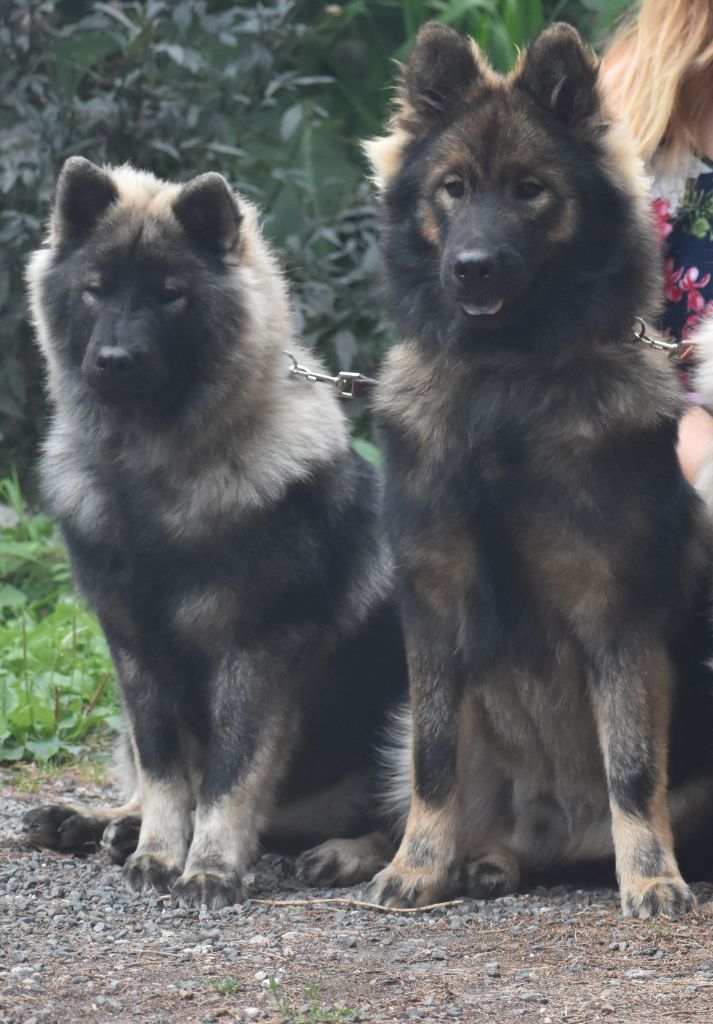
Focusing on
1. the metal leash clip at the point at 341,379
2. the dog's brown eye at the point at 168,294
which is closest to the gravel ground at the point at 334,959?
the metal leash clip at the point at 341,379

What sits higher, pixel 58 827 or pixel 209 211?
pixel 209 211

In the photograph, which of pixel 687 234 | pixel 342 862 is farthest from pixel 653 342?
pixel 342 862

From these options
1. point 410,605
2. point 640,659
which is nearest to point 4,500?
point 410,605

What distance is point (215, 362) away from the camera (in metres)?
3.59

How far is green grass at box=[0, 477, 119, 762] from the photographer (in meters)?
4.84

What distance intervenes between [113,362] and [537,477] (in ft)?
3.27

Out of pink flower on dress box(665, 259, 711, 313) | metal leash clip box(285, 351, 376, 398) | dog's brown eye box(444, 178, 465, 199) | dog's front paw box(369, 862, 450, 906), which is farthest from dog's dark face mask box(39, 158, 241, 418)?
pink flower on dress box(665, 259, 711, 313)

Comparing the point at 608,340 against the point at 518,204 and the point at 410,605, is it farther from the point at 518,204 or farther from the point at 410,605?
the point at 410,605

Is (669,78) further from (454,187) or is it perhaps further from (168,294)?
(168,294)

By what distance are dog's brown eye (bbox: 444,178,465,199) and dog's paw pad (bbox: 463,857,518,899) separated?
1.52m

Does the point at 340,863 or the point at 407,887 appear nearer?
the point at 407,887

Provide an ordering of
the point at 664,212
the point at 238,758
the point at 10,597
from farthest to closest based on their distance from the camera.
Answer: the point at 10,597 → the point at 664,212 → the point at 238,758

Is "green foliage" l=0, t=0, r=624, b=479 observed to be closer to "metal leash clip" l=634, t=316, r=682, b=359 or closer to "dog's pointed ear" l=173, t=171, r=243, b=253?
"dog's pointed ear" l=173, t=171, r=243, b=253

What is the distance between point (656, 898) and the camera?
120 inches
